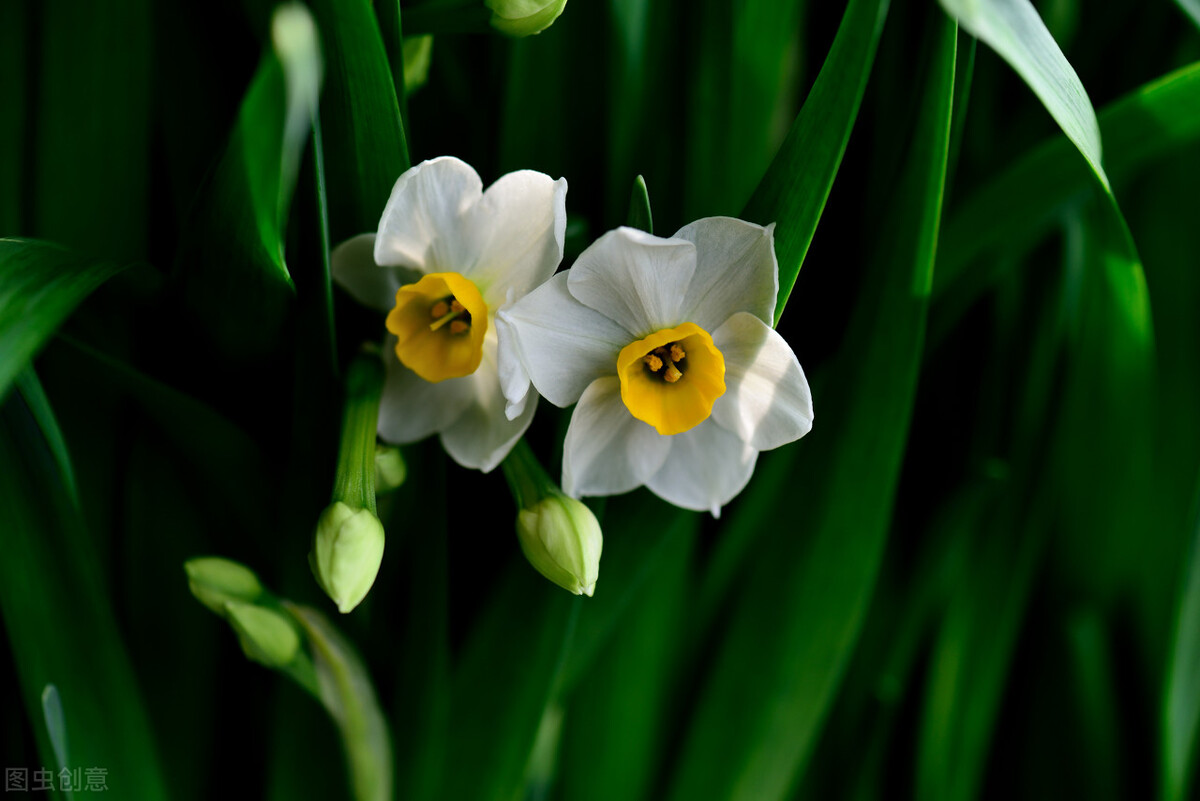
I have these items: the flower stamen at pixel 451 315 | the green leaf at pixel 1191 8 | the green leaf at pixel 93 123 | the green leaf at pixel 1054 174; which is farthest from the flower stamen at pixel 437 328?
the green leaf at pixel 1191 8

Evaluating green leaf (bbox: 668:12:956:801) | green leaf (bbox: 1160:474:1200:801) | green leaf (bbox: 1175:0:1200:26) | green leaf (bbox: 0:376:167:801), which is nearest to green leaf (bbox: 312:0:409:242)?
green leaf (bbox: 0:376:167:801)

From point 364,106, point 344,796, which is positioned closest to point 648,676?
point 344,796

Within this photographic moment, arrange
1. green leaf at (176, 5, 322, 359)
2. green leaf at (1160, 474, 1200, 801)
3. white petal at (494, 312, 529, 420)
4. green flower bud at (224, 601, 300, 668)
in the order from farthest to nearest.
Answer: green leaf at (1160, 474, 1200, 801) < green flower bud at (224, 601, 300, 668) < white petal at (494, 312, 529, 420) < green leaf at (176, 5, 322, 359)

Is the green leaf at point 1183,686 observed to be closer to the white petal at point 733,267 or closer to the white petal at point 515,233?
the white petal at point 733,267

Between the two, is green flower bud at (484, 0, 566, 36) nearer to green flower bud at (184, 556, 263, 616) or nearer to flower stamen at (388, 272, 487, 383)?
flower stamen at (388, 272, 487, 383)

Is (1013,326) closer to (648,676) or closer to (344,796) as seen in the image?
(648,676)

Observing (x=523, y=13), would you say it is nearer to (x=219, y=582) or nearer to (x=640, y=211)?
(x=640, y=211)

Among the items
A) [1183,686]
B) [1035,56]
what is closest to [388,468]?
[1035,56]
